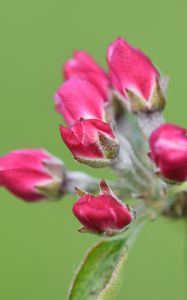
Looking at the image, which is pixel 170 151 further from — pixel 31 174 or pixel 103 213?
pixel 31 174

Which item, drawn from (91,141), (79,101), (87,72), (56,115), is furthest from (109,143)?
(56,115)

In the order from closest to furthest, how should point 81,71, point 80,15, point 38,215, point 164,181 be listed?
point 164,181
point 81,71
point 38,215
point 80,15

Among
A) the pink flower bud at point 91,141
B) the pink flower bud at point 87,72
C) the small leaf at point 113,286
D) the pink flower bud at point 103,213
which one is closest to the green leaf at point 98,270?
the small leaf at point 113,286

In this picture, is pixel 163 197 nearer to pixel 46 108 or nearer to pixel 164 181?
pixel 164 181

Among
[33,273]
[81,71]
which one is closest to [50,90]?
[33,273]

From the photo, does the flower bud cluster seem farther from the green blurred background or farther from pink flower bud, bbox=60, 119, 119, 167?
the green blurred background

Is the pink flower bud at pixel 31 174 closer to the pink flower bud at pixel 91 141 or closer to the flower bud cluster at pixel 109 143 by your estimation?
the flower bud cluster at pixel 109 143
